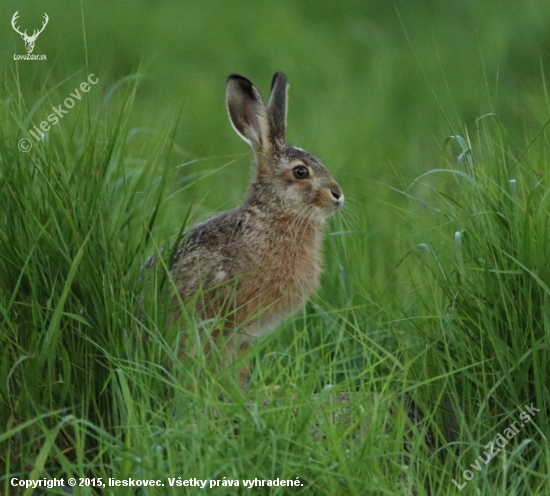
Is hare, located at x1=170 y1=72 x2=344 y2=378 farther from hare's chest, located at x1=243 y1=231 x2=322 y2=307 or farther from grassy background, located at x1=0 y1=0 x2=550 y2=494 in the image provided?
grassy background, located at x1=0 y1=0 x2=550 y2=494

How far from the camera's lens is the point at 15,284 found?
14.3 ft

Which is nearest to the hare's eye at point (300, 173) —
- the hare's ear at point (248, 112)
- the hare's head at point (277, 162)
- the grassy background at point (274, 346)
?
the hare's head at point (277, 162)

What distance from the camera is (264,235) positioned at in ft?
18.8

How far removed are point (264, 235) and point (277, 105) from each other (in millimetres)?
842

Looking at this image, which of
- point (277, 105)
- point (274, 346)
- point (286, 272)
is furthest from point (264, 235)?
point (277, 105)

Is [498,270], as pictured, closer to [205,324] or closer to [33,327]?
[205,324]

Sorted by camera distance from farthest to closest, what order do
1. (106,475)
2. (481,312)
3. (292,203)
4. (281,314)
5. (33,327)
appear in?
1. (292,203)
2. (281,314)
3. (481,312)
4. (33,327)
5. (106,475)

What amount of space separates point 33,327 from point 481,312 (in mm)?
1821

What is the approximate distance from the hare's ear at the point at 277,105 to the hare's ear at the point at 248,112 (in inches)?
2.2

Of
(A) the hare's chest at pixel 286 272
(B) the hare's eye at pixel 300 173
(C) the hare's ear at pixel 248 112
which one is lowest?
(A) the hare's chest at pixel 286 272

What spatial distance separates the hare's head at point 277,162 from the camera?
19.5ft

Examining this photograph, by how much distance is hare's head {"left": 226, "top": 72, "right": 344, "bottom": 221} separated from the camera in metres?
5.93

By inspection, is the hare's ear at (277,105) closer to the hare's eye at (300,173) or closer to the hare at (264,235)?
the hare at (264,235)

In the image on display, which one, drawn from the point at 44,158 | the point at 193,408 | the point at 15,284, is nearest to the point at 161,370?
the point at 193,408
